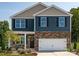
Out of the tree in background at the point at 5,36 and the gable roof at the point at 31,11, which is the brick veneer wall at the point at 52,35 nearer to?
the tree in background at the point at 5,36

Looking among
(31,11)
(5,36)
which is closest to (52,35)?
(31,11)

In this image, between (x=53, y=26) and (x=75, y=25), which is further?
(x=75, y=25)

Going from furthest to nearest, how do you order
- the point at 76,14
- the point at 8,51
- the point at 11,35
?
the point at 76,14
the point at 11,35
the point at 8,51

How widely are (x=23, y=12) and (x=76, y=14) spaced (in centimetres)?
502

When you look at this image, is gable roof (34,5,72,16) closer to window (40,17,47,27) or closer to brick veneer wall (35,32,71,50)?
window (40,17,47,27)

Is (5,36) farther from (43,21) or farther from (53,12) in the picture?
(53,12)

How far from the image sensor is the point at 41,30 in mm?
Answer: 29438

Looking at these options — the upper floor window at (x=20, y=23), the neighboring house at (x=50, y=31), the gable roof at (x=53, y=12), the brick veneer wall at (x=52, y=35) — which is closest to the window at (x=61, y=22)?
the neighboring house at (x=50, y=31)

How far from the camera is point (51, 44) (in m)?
29.3

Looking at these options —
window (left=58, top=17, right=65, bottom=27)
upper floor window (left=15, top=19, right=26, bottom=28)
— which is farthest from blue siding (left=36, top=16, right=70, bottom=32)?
upper floor window (left=15, top=19, right=26, bottom=28)

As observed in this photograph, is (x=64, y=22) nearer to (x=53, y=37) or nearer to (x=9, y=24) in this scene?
(x=53, y=37)

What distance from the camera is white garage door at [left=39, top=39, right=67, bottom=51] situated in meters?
29.2

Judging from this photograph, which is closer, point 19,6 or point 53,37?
point 53,37

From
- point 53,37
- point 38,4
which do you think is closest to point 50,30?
point 53,37
